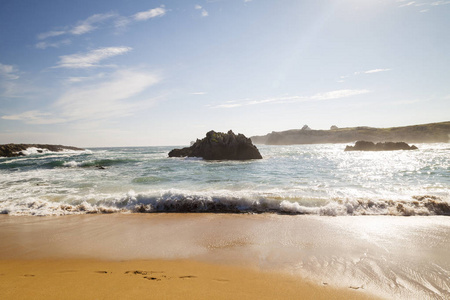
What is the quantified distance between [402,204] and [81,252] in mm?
9882

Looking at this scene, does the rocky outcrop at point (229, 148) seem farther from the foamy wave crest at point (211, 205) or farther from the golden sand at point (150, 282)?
the golden sand at point (150, 282)

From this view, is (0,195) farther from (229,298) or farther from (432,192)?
(432,192)

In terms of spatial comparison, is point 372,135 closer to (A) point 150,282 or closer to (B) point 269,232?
(B) point 269,232

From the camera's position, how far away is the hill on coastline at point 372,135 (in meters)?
78.0

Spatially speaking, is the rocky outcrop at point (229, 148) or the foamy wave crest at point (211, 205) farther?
the rocky outcrop at point (229, 148)

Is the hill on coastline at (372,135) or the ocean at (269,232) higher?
the hill on coastline at (372,135)

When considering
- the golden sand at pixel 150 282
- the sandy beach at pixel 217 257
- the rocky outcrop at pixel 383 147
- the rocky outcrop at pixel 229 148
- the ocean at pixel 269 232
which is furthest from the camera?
the rocky outcrop at pixel 383 147

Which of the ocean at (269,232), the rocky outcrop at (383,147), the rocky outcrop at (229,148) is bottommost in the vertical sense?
the ocean at (269,232)

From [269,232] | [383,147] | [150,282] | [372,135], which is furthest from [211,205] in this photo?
[372,135]

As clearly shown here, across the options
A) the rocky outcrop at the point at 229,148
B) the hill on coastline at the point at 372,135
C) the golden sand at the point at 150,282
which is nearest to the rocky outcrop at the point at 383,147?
the rocky outcrop at the point at 229,148

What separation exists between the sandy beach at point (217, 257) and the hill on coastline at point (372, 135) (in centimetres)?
9690

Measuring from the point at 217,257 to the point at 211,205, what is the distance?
3.85 metres

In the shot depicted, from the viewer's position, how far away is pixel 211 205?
8.25 meters

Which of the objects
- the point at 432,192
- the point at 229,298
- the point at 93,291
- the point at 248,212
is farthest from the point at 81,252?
the point at 432,192
